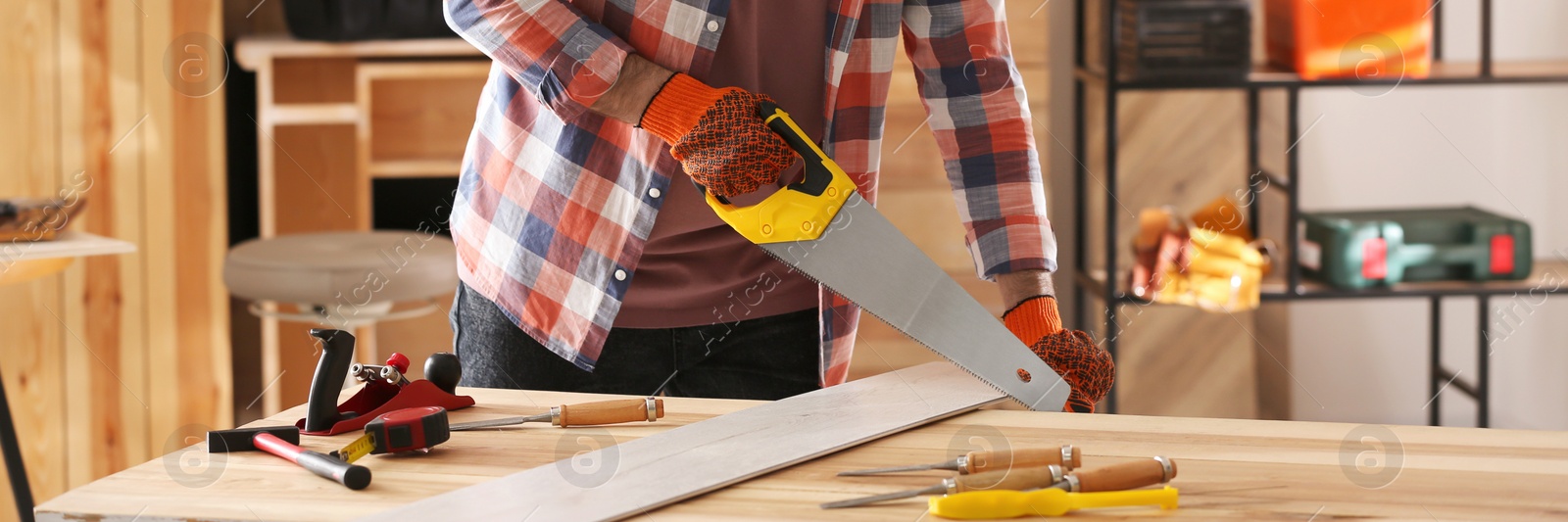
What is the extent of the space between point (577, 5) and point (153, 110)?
1844 mm

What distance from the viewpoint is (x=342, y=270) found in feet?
7.41

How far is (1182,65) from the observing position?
2.42 meters

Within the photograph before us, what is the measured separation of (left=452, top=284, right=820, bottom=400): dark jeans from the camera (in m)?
1.23

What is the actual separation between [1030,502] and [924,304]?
1.02 feet

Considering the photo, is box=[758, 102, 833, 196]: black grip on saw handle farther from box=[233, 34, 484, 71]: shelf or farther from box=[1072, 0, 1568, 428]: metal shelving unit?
box=[233, 34, 484, 71]: shelf

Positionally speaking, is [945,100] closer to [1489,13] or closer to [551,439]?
[551,439]

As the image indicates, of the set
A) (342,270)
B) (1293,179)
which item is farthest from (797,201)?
(1293,179)

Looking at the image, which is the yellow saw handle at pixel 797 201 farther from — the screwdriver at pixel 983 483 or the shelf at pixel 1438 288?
the shelf at pixel 1438 288

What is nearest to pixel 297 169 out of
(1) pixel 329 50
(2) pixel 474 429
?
(1) pixel 329 50

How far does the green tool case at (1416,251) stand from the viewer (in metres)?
2.38

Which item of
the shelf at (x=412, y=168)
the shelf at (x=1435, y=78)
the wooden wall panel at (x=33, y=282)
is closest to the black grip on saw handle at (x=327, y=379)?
the wooden wall panel at (x=33, y=282)

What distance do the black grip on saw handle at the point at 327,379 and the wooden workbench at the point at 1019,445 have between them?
0.06 feet

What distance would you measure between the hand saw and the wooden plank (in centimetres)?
3

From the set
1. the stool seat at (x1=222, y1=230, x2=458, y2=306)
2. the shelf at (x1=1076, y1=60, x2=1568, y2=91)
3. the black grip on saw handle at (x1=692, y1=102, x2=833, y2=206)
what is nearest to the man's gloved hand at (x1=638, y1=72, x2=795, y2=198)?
the black grip on saw handle at (x1=692, y1=102, x2=833, y2=206)
